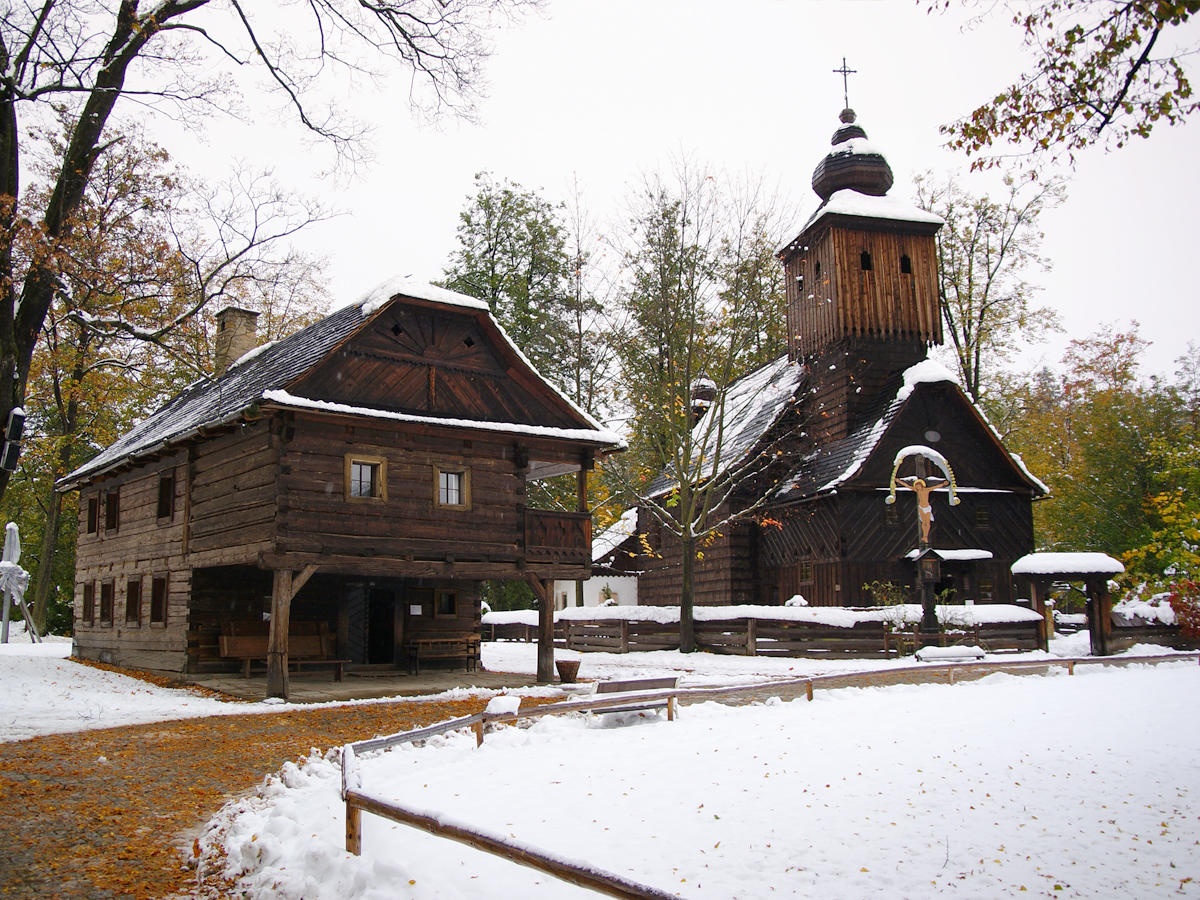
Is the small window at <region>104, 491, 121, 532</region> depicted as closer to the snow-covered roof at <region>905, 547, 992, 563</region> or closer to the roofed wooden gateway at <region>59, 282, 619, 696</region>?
the roofed wooden gateway at <region>59, 282, 619, 696</region>

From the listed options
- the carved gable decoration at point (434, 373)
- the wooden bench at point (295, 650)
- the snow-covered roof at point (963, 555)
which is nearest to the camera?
the carved gable decoration at point (434, 373)

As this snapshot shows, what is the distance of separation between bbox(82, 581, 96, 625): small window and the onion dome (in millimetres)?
26542

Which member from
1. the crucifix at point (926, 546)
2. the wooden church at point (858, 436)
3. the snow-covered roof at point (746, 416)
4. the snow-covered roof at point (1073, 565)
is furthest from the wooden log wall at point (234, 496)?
the snow-covered roof at point (1073, 565)

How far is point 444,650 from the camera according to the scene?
74.3 ft

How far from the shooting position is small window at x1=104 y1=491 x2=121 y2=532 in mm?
25188

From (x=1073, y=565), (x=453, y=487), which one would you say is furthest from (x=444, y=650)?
(x=1073, y=565)

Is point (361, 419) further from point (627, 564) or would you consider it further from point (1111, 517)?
point (1111, 517)

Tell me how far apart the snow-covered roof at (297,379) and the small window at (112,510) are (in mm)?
1121

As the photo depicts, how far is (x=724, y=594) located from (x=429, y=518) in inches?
637

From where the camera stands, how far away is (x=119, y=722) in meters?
14.0

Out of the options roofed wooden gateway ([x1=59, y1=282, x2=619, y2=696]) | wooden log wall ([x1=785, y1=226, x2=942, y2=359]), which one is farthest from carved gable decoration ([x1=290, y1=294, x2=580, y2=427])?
wooden log wall ([x1=785, y1=226, x2=942, y2=359])

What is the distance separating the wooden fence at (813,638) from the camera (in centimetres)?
2353

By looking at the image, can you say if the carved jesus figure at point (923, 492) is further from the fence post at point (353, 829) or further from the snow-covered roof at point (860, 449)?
the fence post at point (353, 829)

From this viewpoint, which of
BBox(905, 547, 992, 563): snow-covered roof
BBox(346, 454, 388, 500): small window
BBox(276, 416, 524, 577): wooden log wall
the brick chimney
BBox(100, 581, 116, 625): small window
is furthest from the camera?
BBox(905, 547, 992, 563): snow-covered roof
